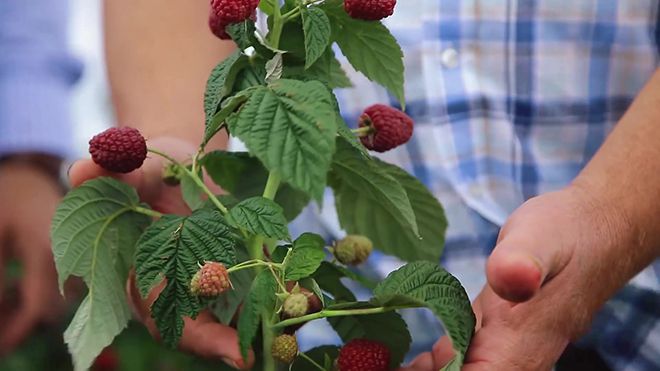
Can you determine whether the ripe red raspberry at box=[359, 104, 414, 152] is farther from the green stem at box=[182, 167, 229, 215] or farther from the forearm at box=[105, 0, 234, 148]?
the forearm at box=[105, 0, 234, 148]

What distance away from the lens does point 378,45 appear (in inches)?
27.2

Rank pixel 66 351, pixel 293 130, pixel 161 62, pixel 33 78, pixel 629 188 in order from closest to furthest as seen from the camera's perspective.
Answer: pixel 293 130, pixel 629 188, pixel 161 62, pixel 66 351, pixel 33 78

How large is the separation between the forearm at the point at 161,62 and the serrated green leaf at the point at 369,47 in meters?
0.37

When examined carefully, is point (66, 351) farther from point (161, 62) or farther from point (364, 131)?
point (364, 131)

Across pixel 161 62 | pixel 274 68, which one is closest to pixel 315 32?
pixel 274 68

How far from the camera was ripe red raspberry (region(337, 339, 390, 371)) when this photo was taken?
0.65 metres

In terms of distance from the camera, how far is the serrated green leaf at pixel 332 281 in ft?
2.37

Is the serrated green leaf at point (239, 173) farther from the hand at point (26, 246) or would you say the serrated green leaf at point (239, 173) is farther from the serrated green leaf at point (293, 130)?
the hand at point (26, 246)

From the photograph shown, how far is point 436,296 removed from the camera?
63 cm

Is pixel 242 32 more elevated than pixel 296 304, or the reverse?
pixel 242 32

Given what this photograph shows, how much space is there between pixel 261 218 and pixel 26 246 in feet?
2.27

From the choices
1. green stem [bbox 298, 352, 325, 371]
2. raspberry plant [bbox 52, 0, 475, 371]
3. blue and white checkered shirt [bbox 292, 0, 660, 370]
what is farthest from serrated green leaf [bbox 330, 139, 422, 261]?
blue and white checkered shirt [bbox 292, 0, 660, 370]

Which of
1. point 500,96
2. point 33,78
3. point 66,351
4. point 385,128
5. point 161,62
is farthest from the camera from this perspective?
point 33,78

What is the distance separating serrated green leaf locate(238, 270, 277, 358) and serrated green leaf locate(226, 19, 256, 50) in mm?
136
